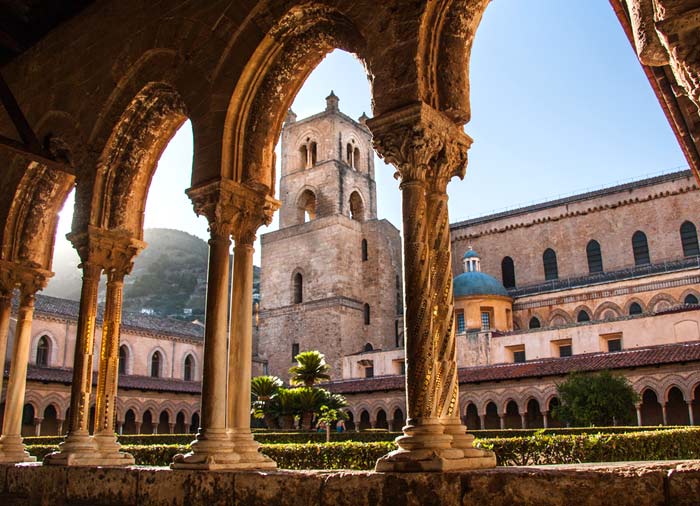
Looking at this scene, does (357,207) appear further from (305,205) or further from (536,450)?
(536,450)

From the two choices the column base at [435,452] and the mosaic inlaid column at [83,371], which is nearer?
the column base at [435,452]

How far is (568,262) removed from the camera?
35.3 m

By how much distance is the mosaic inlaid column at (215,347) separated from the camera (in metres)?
5.99

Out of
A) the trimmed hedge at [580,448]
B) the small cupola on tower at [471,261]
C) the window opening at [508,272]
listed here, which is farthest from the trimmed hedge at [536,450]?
the window opening at [508,272]

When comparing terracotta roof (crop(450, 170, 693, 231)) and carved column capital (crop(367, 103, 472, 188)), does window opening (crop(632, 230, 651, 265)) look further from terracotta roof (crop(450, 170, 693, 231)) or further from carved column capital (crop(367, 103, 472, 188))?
carved column capital (crop(367, 103, 472, 188))

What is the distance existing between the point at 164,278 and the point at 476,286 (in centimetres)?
6209

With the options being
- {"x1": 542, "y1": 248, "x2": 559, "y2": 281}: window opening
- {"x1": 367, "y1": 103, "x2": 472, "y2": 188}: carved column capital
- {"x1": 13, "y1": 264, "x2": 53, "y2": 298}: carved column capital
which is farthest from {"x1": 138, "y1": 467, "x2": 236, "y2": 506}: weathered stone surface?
{"x1": 542, "y1": 248, "x2": 559, "y2": 281}: window opening

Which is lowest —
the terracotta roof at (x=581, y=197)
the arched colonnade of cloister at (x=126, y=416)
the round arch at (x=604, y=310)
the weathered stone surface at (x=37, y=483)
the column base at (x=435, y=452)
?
the weathered stone surface at (x=37, y=483)

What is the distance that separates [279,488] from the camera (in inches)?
192

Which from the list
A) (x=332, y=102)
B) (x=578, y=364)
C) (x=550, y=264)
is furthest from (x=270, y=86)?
(x=332, y=102)

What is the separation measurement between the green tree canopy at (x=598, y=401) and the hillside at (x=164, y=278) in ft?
187

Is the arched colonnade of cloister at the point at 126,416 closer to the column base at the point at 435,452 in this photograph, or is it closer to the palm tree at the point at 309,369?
the palm tree at the point at 309,369

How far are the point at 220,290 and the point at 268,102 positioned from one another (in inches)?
80.7

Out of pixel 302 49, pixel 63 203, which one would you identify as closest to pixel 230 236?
pixel 302 49
